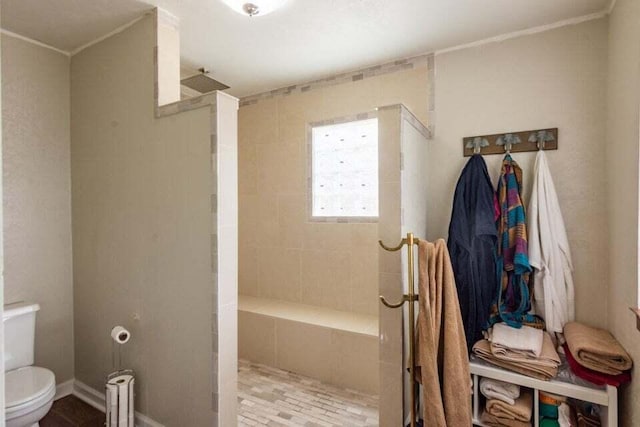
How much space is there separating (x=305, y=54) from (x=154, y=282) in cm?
184

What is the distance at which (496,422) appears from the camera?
1.81 meters

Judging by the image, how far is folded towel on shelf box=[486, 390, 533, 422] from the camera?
1.74 m

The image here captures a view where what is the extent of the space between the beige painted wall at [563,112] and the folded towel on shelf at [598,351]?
0.26m

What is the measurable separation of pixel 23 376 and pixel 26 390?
18 centimetres

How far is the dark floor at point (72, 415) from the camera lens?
2.07 m

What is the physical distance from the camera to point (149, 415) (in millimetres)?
1975

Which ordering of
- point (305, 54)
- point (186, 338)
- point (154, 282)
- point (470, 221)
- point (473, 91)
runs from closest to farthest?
point (186, 338), point (154, 282), point (470, 221), point (473, 91), point (305, 54)

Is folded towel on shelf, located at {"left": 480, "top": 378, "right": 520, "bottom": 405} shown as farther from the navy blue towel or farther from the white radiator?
the white radiator

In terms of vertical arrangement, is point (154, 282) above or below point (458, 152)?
below

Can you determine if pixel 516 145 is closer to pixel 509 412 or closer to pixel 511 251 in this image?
pixel 511 251

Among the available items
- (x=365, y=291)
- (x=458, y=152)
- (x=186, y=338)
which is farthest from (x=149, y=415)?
(x=458, y=152)

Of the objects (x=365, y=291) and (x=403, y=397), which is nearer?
(x=403, y=397)

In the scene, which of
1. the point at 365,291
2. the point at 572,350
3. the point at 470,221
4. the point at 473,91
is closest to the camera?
the point at 572,350

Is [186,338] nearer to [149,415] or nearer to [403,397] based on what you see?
[149,415]
